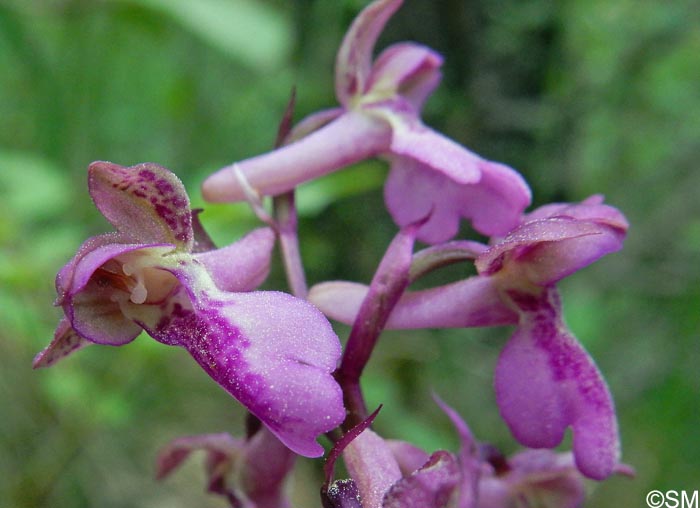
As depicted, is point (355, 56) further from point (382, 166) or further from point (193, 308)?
point (382, 166)

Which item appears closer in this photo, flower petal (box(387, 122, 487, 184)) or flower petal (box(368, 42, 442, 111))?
flower petal (box(387, 122, 487, 184))

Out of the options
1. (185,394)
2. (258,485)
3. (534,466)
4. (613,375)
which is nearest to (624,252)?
(613,375)

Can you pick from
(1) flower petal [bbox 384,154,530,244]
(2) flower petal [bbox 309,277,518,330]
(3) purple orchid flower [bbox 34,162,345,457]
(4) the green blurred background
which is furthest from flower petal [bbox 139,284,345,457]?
(4) the green blurred background

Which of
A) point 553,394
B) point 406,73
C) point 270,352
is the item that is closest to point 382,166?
point 406,73

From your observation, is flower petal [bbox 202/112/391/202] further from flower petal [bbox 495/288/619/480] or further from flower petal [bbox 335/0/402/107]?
flower petal [bbox 495/288/619/480]

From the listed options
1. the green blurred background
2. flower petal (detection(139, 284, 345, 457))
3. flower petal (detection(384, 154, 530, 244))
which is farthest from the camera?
the green blurred background

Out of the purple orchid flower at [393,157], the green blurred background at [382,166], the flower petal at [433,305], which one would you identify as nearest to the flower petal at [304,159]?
the purple orchid flower at [393,157]
